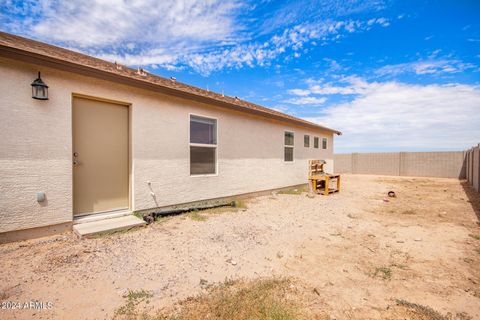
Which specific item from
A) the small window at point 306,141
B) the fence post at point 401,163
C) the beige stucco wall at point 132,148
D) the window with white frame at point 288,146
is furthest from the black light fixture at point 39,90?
the fence post at point 401,163

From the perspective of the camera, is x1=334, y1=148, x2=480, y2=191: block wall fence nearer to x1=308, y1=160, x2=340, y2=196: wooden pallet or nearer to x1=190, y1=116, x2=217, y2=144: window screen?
x1=308, y1=160, x2=340, y2=196: wooden pallet

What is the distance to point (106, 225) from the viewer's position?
3.72 metres

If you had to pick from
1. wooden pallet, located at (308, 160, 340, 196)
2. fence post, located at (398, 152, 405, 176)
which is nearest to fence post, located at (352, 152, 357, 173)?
fence post, located at (398, 152, 405, 176)

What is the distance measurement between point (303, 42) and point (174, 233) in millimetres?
8810

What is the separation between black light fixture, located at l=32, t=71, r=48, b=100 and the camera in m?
3.19

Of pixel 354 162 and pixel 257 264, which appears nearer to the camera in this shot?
pixel 257 264

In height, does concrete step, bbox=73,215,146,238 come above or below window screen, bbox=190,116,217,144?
below

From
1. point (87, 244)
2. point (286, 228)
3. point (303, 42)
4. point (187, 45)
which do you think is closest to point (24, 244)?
point (87, 244)

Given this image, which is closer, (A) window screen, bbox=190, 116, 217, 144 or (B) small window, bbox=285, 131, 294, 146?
(A) window screen, bbox=190, 116, 217, 144

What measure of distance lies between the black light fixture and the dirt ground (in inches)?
87.9

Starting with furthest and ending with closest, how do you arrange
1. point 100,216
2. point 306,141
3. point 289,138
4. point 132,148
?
1. point 306,141
2. point 289,138
3. point 132,148
4. point 100,216

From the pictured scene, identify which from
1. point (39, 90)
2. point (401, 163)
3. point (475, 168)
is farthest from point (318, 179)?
point (401, 163)

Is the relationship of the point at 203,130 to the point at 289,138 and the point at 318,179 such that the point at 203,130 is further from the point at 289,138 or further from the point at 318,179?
the point at 318,179

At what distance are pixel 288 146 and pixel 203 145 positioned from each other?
15.0ft
